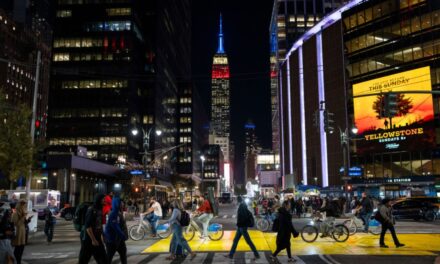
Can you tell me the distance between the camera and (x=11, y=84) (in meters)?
129

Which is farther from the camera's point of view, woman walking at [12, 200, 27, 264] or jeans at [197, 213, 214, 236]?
jeans at [197, 213, 214, 236]

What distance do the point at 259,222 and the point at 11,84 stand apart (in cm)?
12300

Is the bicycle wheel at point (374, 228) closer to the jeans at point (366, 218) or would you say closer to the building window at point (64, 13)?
the jeans at point (366, 218)

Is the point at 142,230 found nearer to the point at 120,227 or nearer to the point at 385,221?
the point at 120,227

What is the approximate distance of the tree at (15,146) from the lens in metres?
30.2

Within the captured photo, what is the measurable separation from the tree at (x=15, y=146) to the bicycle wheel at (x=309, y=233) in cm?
2035

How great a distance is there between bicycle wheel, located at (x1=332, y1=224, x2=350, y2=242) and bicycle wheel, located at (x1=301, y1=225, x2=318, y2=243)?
2.67ft

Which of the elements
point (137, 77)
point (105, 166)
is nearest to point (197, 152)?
point (137, 77)

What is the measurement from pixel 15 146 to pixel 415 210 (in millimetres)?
29248

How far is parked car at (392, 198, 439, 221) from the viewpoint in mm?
32938

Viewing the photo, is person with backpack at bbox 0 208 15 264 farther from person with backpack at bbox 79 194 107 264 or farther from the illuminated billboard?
the illuminated billboard

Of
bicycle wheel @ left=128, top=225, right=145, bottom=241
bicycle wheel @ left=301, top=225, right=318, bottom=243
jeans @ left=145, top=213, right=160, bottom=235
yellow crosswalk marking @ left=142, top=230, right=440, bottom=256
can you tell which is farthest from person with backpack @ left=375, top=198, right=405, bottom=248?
bicycle wheel @ left=128, top=225, right=145, bottom=241

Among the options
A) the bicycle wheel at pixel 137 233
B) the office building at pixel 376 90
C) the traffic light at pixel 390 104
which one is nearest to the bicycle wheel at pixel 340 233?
the traffic light at pixel 390 104

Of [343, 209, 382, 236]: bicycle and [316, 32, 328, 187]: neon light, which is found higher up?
[316, 32, 328, 187]: neon light
